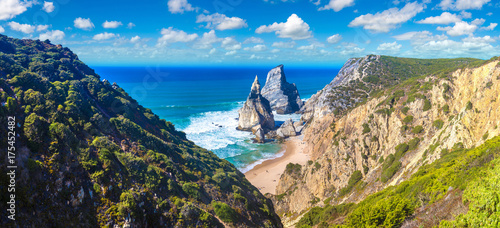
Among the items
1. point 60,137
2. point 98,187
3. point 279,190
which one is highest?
point 60,137

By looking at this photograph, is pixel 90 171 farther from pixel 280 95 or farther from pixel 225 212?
pixel 280 95

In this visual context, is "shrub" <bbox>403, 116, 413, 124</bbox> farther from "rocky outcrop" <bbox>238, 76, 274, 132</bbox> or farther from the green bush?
"rocky outcrop" <bbox>238, 76, 274, 132</bbox>

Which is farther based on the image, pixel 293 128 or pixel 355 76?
pixel 355 76

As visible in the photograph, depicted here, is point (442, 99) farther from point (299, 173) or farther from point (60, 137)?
point (60, 137)

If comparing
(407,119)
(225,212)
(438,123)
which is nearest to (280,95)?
(407,119)

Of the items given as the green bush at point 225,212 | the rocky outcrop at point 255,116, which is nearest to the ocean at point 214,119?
the rocky outcrop at point 255,116

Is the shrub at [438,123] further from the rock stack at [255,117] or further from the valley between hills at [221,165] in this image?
the rock stack at [255,117]

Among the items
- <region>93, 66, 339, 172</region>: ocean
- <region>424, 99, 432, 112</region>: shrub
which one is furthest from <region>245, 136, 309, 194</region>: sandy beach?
<region>424, 99, 432, 112</region>: shrub

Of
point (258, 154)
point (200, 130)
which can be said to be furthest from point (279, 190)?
point (200, 130)
